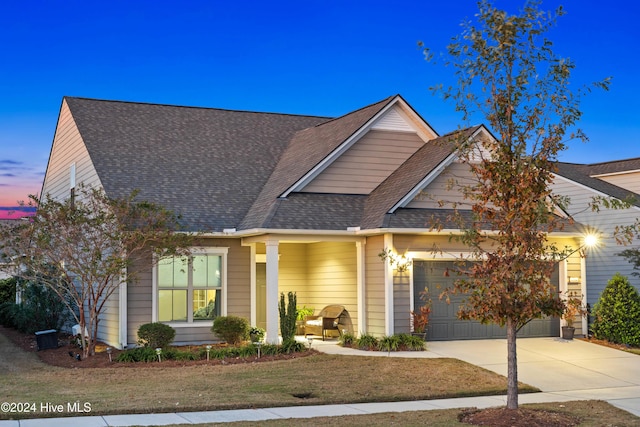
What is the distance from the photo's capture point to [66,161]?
81.8 feet

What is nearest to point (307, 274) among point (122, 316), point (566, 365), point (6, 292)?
point (122, 316)

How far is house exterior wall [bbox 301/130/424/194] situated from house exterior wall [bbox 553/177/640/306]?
245 inches

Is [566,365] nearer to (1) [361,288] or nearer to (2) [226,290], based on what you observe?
(1) [361,288]

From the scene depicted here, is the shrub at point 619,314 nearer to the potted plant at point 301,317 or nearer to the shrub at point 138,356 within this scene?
the potted plant at point 301,317

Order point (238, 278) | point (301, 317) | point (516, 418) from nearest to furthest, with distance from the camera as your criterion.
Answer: point (516, 418) → point (238, 278) → point (301, 317)

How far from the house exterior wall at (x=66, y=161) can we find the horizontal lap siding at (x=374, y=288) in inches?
300

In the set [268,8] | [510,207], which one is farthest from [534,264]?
[268,8]

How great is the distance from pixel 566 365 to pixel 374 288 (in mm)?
5055

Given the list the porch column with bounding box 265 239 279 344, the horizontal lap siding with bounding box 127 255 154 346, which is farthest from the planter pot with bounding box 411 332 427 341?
the horizontal lap siding with bounding box 127 255 154 346

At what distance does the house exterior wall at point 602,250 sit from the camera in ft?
77.4

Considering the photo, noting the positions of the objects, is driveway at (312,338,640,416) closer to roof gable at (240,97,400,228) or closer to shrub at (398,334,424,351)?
shrub at (398,334,424,351)

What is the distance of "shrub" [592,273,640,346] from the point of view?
20312 millimetres

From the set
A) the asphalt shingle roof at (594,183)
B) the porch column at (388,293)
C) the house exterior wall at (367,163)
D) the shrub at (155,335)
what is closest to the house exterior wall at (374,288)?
the porch column at (388,293)

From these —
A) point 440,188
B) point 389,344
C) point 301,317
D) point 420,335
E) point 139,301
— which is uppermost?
point 440,188
